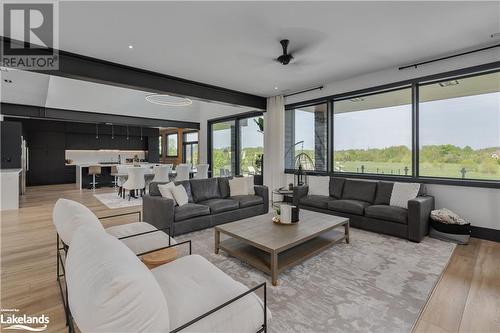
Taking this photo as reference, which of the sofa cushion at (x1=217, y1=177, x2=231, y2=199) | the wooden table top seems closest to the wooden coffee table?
the wooden table top

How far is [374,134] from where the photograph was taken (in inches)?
197

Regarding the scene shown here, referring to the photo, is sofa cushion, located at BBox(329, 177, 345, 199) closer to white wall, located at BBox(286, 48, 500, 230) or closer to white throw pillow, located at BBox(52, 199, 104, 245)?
white wall, located at BBox(286, 48, 500, 230)

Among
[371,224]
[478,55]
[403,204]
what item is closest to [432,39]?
[478,55]

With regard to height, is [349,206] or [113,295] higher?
[113,295]

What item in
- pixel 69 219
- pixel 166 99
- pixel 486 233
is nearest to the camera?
pixel 69 219

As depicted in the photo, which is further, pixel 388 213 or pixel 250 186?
pixel 250 186

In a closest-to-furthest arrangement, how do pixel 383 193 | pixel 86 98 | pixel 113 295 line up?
1. pixel 113 295
2. pixel 383 193
3. pixel 86 98

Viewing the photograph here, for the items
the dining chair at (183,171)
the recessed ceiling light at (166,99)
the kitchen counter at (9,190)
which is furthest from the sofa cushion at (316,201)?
the kitchen counter at (9,190)

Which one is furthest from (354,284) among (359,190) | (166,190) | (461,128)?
(461,128)

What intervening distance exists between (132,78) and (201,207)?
2.59m

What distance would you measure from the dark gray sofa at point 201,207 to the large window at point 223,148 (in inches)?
127

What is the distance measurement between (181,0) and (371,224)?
4006mm

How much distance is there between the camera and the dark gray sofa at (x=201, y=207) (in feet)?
12.1

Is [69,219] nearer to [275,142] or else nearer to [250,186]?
[250,186]
